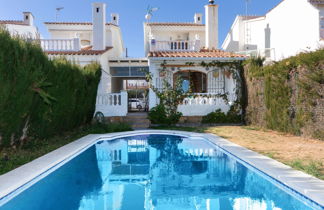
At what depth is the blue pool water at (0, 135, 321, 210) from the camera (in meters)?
4.91

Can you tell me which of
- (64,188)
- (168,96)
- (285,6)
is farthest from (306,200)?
(285,6)

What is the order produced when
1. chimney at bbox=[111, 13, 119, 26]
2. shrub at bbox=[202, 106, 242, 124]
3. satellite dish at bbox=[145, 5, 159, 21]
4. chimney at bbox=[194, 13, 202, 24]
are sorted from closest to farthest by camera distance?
1. shrub at bbox=[202, 106, 242, 124]
2. satellite dish at bbox=[145, 5, 159, 21]
3. chimney at bbox=[194, 13, 202, 24]
4. chimney at bbox=[111, 13, 119, 26]

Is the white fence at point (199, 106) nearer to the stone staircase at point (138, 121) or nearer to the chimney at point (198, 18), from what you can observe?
the stone staircase at point (138, 121)

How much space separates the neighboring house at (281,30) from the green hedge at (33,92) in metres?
14.3

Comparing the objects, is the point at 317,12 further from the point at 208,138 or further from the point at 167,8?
the point at 208,138

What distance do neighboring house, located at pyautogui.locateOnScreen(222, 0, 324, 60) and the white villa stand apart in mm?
4137

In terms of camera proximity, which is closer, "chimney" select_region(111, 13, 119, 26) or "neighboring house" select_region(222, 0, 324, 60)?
"neighboring house" select_region(222, 0, 324, 60)

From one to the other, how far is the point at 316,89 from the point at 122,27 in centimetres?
2372

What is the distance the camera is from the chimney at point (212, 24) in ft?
72.8

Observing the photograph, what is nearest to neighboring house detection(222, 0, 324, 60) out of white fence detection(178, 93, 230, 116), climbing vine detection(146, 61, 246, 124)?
climbing vine detection(146, 61, 246, 124)

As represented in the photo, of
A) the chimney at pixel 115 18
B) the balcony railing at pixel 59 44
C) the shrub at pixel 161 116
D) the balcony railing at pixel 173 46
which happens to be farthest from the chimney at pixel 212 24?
the balcony railing at pixel 59 44

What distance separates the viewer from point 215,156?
8.88 m

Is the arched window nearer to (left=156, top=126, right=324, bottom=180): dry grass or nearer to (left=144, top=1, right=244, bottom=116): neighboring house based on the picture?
(left=144, top=1, right=244, bottom=116): neighboring house

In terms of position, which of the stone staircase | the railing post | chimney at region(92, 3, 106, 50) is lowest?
the stone staircase
